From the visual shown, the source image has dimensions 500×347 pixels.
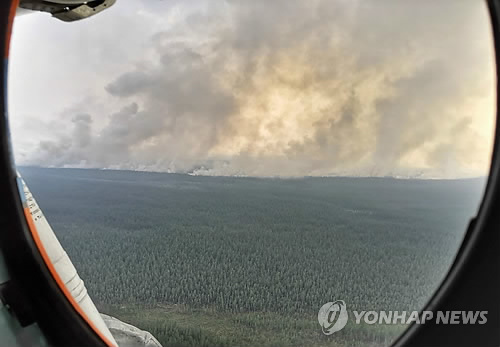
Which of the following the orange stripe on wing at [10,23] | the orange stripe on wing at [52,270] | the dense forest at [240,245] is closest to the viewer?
the orange stripe on wing at [10,23]

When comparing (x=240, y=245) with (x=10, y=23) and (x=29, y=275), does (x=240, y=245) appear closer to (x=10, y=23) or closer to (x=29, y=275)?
(x=29, y=275)

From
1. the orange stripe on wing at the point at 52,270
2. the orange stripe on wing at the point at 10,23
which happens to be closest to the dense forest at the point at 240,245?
the orange stripe on wing at the point at 52,270

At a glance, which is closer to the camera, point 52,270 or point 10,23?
point 10,23

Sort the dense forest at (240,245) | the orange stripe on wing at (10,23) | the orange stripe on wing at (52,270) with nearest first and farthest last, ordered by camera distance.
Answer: the orange stripe on wing at (10,23) < the orange stripe on wing at (52,270) < the dense forest at (240,245)

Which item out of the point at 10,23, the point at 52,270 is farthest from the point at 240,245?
the point at 10,23

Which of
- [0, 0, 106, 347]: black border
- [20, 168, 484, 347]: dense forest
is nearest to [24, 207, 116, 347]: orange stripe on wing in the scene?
[0, 0, 106, 347]: black border

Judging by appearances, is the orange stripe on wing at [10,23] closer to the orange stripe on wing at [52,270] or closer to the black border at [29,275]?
the black border at [29,275]

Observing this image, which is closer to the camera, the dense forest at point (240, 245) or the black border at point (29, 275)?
the black border at point (29, 275)

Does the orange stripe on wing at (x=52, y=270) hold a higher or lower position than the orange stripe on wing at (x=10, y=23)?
lower

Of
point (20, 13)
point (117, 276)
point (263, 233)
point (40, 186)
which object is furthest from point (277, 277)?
point (20, 13)
